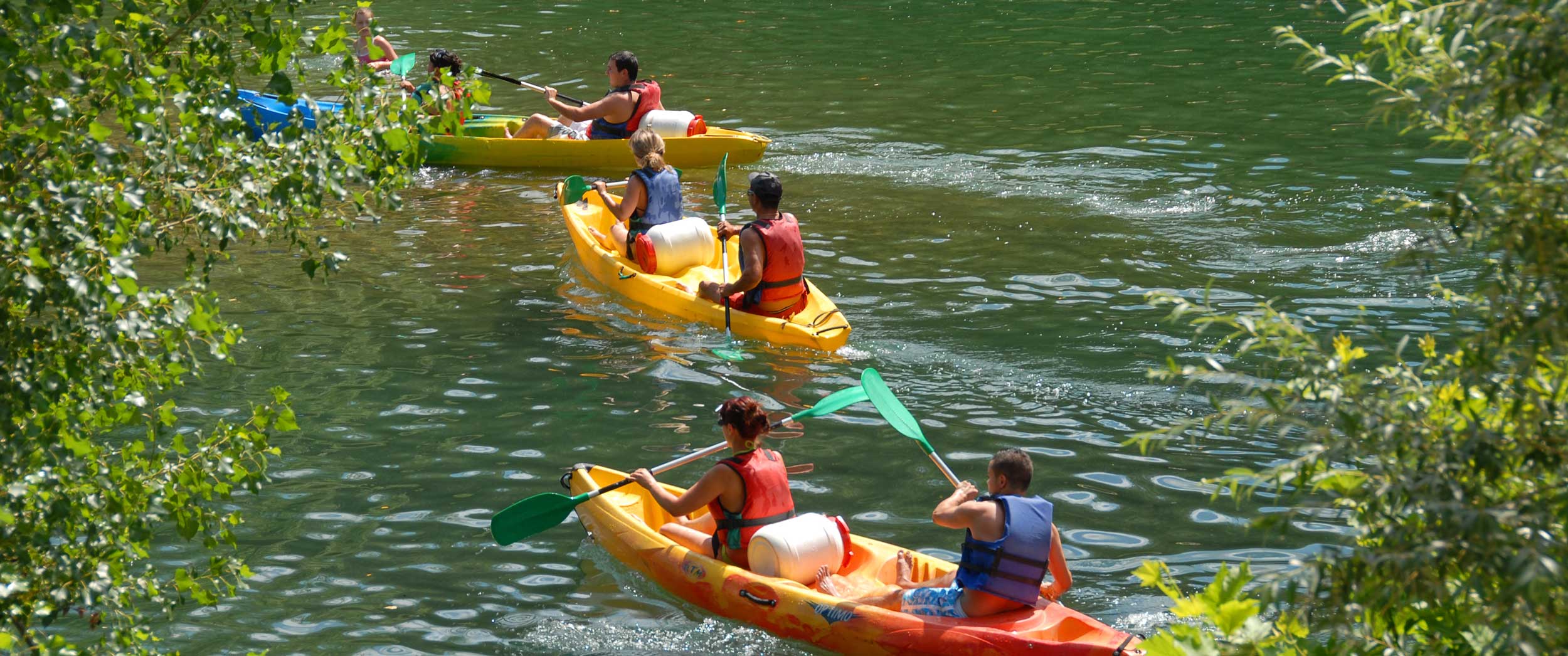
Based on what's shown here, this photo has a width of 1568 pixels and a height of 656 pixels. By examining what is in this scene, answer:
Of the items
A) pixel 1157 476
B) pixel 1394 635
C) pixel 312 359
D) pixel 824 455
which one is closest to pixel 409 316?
pixel 312 359

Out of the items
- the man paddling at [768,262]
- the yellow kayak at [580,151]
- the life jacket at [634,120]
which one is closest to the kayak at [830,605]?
the man paddling at [768,262]

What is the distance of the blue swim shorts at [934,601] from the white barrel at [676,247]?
5.67 m

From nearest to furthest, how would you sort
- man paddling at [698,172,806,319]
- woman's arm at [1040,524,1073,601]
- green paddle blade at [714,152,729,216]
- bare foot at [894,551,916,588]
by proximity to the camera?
woman's arm at [1040,524,1073,601] < bare foot at [894,551,916,588] < man paddling at [698,172,806,319] < green paddle blade at [714,152,729,216]

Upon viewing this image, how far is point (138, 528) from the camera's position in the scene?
4.59 m

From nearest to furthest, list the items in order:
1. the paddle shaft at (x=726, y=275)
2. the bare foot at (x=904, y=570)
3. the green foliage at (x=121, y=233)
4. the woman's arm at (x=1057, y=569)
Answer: the green foliage at (x=121, y=233) < the woman's arm at (x=1057, y=569) < the bare foot at (x=904, y=570) < the paddle shaft at (x=726, y=275)

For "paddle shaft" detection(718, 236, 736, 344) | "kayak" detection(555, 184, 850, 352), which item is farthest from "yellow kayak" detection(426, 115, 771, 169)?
"paddle shaft" detection(718, 236, 736, 344)

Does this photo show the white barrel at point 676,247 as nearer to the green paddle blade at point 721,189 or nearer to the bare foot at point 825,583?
the green paddle blade at point 721,189

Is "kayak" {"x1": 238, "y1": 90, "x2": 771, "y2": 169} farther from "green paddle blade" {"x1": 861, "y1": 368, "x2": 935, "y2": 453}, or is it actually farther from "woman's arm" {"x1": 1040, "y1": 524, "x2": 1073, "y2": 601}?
"woman's arm" {"x1": 1040, "y1": 524, "x2": 1073, "y2": 601}

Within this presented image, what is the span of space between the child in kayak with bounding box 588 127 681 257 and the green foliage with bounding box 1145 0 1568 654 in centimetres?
925

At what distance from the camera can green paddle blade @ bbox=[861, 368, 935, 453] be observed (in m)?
7.89

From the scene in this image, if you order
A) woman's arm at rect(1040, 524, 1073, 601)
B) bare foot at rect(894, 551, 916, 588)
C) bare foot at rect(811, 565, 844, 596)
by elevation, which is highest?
woman's arm at rect(1040, 524, 1073, 601)

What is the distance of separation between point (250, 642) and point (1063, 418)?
16.5 feet

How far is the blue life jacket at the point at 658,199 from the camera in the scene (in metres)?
12.3

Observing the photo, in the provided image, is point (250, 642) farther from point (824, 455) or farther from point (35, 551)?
point (824, 455)
